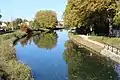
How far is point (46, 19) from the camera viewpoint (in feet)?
469

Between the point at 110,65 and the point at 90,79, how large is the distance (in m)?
6.65

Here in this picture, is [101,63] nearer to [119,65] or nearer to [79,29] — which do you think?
[119,65]

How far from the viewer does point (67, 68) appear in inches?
1091

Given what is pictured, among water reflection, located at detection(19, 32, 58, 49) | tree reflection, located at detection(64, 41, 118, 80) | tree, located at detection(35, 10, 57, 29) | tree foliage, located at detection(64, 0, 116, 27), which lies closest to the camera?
tree reflection, located at detection(64, 41, 118, 80)

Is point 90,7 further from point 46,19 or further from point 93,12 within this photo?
point 46,19

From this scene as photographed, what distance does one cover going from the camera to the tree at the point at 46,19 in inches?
5605

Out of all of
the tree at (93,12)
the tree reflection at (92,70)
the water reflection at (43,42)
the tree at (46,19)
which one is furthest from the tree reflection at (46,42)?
the tree at (46,19)

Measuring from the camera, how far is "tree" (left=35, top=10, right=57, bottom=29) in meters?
142

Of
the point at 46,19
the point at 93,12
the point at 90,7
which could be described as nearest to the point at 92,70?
the point at 90,7

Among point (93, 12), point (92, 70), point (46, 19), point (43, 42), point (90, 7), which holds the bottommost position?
point (43, 42)

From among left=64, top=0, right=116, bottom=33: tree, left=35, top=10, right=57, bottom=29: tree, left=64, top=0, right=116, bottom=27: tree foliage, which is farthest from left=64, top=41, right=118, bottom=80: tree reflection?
left=35, top=10, right=57, bottom=29: tree

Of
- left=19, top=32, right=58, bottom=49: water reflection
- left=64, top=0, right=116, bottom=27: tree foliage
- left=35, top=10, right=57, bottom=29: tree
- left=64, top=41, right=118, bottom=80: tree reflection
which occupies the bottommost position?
left=19, top=32, right=58, bottom=49: water reflection

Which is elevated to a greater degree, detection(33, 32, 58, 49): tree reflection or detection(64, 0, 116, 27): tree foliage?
detection(64, 0, 116, 27): tree foliage

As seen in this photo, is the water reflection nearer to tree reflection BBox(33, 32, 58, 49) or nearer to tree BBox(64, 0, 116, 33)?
tree reflection BBox(33, 32, 58, 49)
